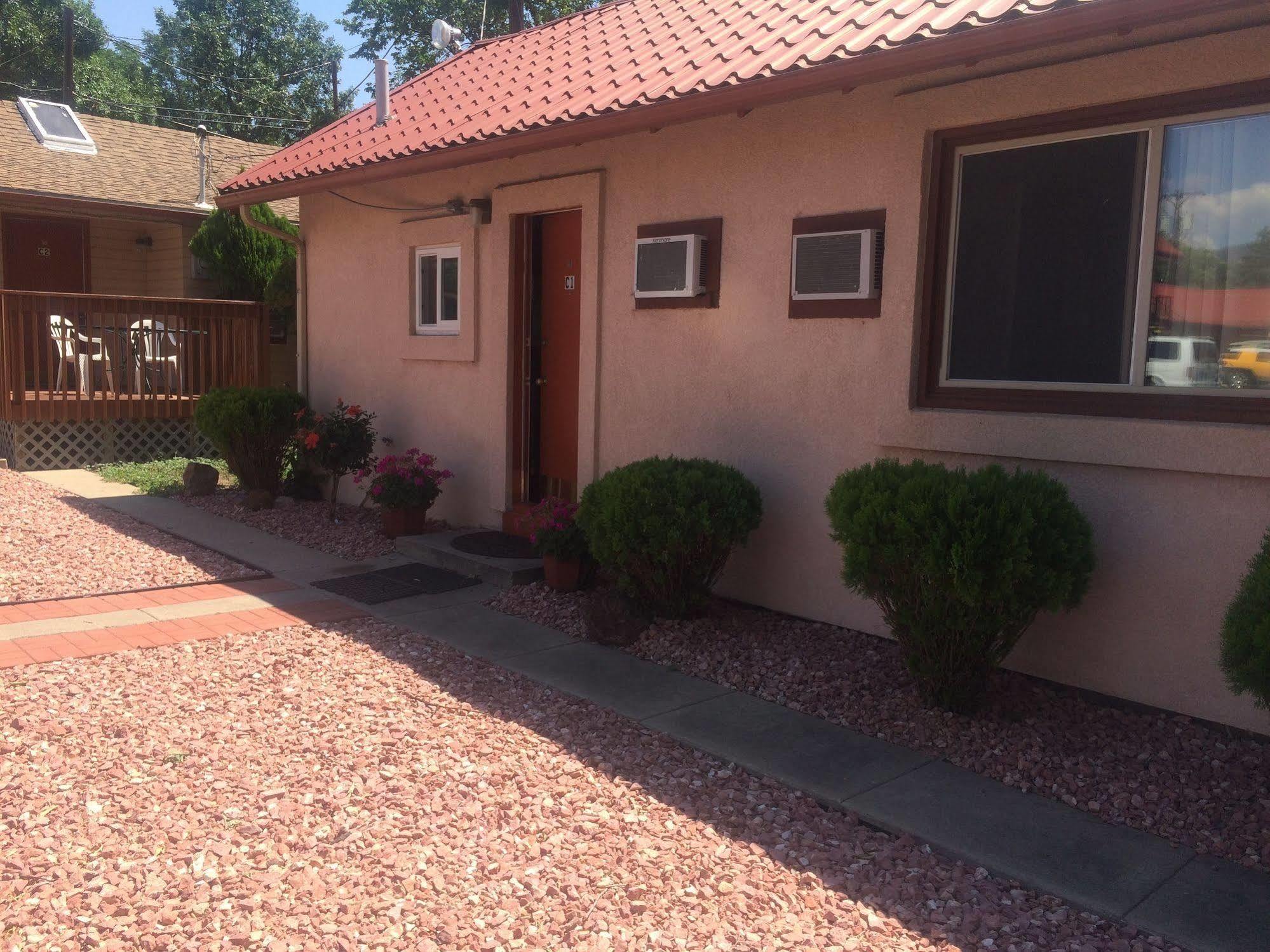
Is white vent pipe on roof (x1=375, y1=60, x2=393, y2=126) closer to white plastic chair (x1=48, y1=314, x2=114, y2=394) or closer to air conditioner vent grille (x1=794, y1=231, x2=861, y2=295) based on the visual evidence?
white plastic chair (x1=48, y1=314, x2=114, y2=394)

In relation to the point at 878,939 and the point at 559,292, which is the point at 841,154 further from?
the point at 878,939

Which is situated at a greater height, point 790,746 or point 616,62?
point 616,62

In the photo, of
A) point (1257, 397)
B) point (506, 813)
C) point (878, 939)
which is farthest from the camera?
point (1257, 397)

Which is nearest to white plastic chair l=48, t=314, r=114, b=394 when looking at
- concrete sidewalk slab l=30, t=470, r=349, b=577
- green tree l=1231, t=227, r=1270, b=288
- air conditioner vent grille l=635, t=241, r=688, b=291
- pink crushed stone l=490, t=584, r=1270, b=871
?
concrete sidewalk slab l=30, t=470, r=349, b=577

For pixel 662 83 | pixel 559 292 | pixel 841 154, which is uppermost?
pixel 662 83

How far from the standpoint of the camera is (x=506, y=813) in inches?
145

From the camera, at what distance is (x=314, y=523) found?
350 inches

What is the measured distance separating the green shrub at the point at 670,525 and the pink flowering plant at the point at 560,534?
0.50 meters

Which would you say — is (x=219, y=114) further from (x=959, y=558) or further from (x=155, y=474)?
(x=959, y=558)

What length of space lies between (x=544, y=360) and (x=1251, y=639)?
5516 millimetres

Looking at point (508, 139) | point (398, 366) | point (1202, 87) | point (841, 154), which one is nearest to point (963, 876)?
point (1202, 87)

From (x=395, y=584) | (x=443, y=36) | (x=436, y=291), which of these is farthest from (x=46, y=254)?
(x=395, y=584)

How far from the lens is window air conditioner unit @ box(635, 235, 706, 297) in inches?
244

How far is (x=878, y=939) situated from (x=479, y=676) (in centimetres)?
264
